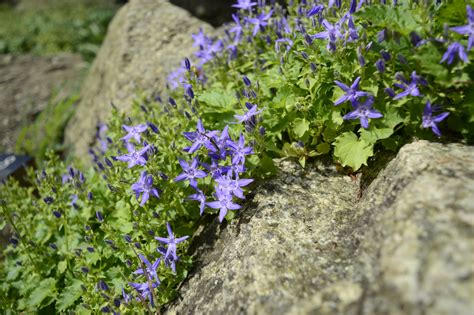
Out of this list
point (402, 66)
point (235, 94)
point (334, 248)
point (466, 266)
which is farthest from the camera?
point (235, 94)

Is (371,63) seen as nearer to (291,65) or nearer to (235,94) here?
(291,65)

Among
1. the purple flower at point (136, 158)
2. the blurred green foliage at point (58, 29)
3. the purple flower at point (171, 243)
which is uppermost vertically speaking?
the purple flower at point (136, 158)

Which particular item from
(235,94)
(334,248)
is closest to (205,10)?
(235,94)

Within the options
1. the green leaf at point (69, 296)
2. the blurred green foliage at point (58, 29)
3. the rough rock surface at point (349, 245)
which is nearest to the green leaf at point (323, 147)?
the rough rock surface at point (349, 245)

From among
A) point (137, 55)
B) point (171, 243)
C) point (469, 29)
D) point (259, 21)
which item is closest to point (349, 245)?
point (171, 243)

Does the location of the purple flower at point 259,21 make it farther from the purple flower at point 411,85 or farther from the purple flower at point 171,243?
the purple flower at point 171,243

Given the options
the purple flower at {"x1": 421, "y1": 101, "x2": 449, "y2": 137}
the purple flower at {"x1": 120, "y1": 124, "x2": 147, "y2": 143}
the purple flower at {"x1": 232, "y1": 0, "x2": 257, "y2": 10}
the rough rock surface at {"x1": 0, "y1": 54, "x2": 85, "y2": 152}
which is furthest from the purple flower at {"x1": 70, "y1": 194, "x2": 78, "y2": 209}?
the rough rock surface at {"x1": 0, "y1": 54, "x2": 85, "y2": 152}

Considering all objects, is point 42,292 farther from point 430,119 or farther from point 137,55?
point 137,55
